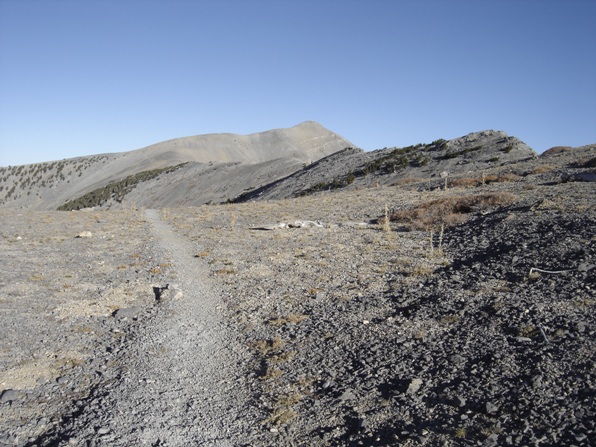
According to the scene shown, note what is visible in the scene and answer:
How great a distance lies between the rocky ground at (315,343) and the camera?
6.00m

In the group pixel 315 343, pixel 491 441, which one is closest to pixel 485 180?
pixel 315 343

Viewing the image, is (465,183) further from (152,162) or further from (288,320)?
(152,162)

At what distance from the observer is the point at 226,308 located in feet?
37.7

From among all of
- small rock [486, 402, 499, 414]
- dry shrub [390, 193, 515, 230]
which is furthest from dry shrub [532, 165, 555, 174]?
small rock [486, 402, 499, 414]

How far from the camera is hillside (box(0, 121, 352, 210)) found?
96188mm

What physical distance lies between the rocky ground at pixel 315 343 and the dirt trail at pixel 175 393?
3 cm

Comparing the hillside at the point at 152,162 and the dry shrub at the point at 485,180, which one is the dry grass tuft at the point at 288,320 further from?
the hillside at the point at 152,162

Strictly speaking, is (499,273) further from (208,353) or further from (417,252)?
(208,353)

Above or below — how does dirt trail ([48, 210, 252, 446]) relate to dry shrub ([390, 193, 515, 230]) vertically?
below

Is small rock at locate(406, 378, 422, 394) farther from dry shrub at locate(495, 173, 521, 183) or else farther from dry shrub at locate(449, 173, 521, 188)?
dry shrub at locate(495, 173, 521, 183)

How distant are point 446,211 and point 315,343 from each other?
16.0 meters

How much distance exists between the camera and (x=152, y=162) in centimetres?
11356

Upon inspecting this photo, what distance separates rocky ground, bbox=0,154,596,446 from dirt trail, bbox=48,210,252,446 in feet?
0.11

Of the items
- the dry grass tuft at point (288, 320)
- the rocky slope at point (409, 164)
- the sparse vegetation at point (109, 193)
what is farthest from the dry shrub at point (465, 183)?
the sparse vegetation at point (109, 193)
